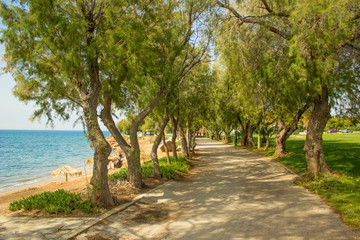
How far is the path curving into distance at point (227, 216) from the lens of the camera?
4.95 m

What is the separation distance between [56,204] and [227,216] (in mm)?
4324

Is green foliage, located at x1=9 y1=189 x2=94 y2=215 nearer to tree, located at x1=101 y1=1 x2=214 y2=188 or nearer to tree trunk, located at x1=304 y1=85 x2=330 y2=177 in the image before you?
tree, located at x1=101 y1=1 x2=214 y2=188

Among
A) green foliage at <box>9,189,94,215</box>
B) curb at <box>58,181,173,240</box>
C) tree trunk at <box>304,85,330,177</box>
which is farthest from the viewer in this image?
tree trunk at <box>304,85,330,177</box>

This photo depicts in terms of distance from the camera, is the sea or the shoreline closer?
the shoreline

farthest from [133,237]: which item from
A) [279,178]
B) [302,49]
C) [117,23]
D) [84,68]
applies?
[279,178]

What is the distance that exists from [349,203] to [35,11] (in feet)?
30.6

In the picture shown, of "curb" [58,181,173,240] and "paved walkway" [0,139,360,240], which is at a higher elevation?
"curb" [58,181,173,240]

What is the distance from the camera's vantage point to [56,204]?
6.64m

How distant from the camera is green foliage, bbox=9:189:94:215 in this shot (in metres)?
6.34

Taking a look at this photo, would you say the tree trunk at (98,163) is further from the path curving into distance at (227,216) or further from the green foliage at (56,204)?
the path curving into distance at (227,216)

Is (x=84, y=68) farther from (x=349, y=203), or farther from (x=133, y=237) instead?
(x=349, y=203)

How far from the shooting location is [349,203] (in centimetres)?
668

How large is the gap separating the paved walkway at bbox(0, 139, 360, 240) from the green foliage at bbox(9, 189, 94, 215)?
1.84 ft

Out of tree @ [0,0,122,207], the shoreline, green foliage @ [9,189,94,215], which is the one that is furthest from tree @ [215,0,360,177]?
the shoreline
